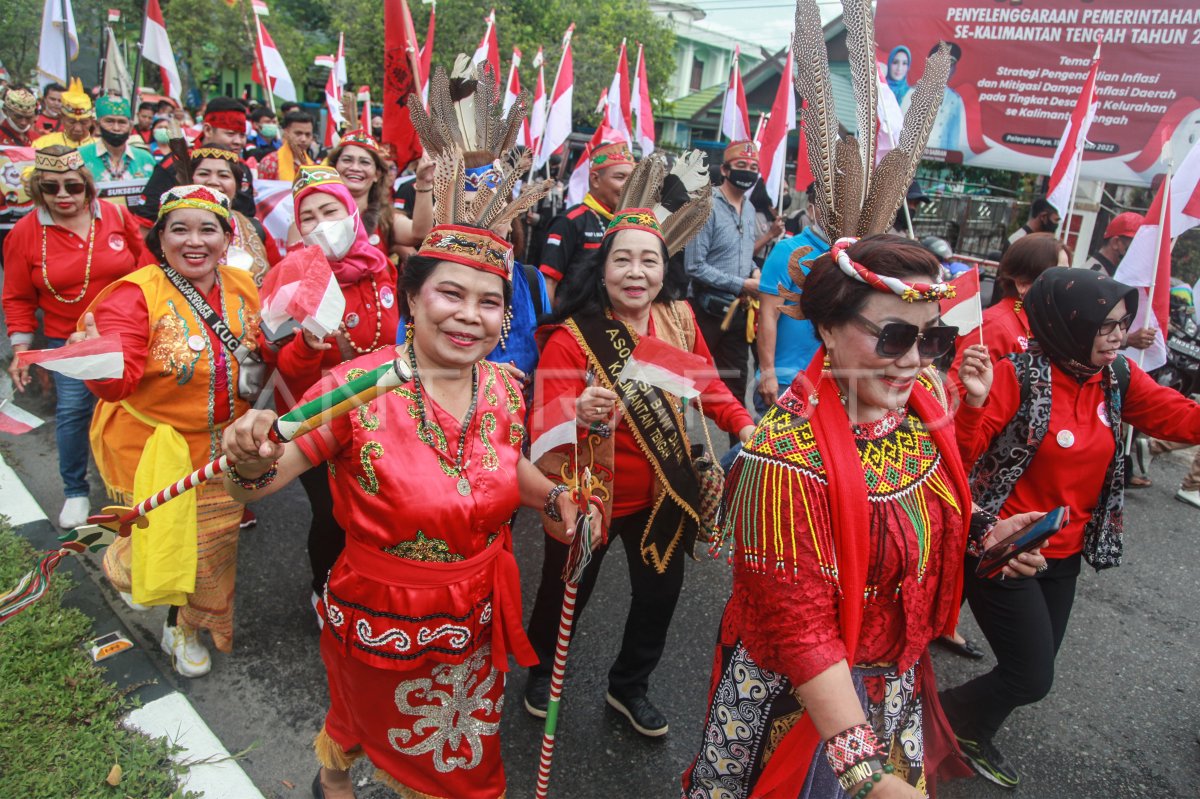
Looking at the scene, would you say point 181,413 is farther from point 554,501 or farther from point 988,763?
point 988,763

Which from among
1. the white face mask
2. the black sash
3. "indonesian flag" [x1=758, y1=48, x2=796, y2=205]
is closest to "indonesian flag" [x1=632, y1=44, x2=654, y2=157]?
"indonesian flag" [x1=758, y1=48, x2=796, y2=205]

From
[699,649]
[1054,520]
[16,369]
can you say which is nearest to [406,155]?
[16,369]

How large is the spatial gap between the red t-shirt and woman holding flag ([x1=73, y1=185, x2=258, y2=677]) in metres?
1.54

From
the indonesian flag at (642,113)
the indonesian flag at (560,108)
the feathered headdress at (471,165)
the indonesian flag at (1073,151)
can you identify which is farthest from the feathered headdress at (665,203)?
the indonesian flag at (642,113)

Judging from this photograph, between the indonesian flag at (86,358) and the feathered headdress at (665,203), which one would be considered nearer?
the indonesian flag at (86,358)

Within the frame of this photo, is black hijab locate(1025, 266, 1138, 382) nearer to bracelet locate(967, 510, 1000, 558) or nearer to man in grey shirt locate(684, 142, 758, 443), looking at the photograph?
bracelet locate(967, 510, 1000, 558)

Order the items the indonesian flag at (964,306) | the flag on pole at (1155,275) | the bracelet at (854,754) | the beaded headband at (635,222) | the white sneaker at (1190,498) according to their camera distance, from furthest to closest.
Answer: the white sneaker at (1190,498) < the flag on pole at (1155,275) < the beaded headband at (635,222) < the indonesian flag at (964,306) < the bracelet at (854,754)

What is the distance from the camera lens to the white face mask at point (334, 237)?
2.97 m

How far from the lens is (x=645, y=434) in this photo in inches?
109

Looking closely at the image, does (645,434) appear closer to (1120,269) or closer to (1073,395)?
(1073,395)

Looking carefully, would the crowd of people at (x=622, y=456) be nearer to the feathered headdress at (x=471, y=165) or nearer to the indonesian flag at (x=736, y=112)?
the feathered headdress at (x=471, y=165)

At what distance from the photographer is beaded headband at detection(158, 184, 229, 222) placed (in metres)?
3.06

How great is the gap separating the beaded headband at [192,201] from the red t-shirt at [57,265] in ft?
5.50

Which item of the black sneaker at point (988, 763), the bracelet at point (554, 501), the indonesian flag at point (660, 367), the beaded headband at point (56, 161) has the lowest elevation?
the black sneaker at point (988, 763)
